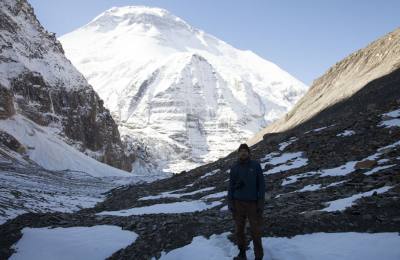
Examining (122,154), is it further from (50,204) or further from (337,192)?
(337,192)

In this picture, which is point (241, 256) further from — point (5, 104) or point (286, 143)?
point (5, 104)

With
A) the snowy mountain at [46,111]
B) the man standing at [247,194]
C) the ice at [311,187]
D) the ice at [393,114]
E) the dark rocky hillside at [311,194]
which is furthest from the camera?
the snowy mountain at [46,111]

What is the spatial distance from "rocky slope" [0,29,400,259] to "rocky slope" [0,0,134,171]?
91287 mm

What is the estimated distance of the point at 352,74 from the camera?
53.0 meters

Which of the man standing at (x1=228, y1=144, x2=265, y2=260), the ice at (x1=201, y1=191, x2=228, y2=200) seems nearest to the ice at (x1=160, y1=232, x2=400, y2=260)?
the man standing at (x1=228, y1=144, x2=265, y2=260)

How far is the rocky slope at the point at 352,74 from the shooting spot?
42991mm

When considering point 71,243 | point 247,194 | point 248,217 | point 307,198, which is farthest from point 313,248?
point 71,243

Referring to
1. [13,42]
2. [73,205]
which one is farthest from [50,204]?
[13,42]

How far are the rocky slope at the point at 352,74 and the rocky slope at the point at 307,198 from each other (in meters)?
10.6

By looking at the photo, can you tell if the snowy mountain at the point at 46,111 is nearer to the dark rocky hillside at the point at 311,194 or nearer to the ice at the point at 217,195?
the dark rocky hillside at the point at 311,194

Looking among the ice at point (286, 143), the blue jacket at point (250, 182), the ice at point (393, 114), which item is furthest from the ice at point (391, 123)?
the blue jacket at point (250, 182)

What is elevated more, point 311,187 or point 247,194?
point 311,187

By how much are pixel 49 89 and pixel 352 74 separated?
293 feet

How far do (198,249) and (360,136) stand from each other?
51.3 ft
